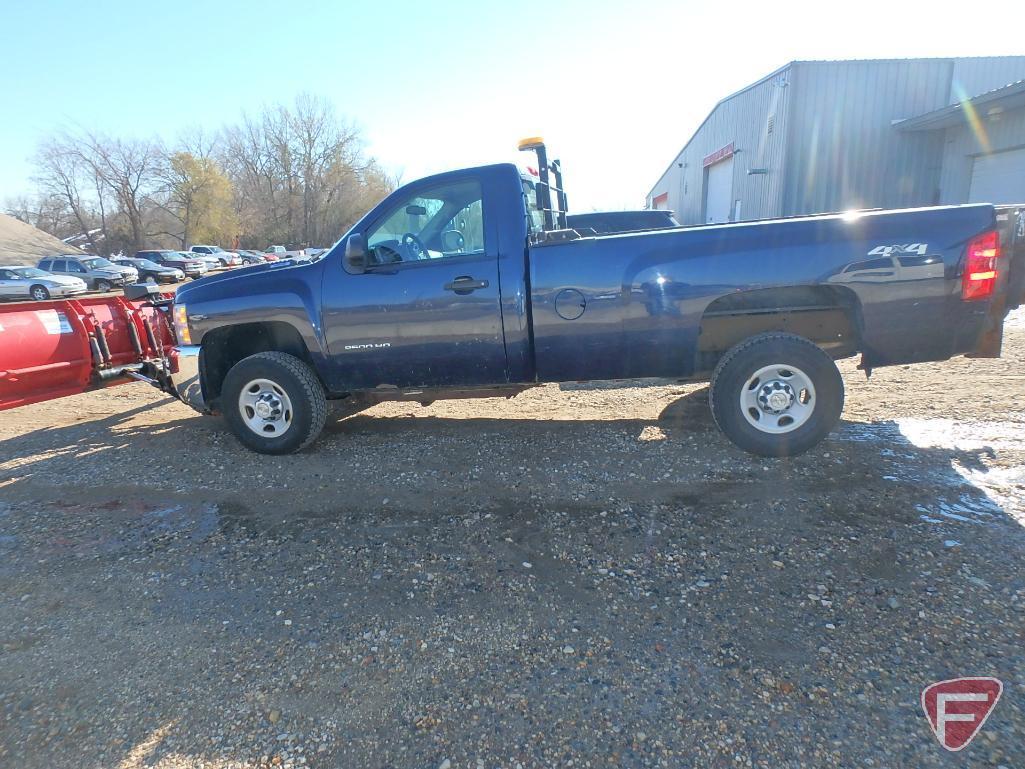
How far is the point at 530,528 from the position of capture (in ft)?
11.1

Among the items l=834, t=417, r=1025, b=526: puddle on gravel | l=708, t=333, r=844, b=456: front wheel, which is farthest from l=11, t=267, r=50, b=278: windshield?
l=834, t=417, r=1025, b=526: puddle on gravel

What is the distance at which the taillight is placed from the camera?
3.64m

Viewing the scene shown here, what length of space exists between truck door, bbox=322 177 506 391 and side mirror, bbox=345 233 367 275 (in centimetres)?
7

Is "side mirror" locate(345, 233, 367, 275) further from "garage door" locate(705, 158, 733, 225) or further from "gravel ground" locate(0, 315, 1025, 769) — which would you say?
"garage door" locate(705, 158, 733, 225)

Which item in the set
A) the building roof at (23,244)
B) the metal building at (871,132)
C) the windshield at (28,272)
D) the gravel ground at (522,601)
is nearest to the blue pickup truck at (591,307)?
the gravel ground at (522,601)

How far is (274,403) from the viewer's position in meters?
4.71

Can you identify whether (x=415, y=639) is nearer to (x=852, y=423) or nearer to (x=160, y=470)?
(x=160, y=470)

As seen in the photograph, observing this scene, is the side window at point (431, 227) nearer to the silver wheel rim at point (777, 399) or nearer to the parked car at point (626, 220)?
the silver wheel rim at point (777, 399)

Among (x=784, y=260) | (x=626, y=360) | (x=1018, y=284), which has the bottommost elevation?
(x=626, y=360)

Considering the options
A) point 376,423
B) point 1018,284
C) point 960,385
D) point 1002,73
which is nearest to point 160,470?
point 376,423

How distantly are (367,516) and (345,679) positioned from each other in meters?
1.43

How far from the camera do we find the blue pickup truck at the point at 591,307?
3787 mm

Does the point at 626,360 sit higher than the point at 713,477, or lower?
higher

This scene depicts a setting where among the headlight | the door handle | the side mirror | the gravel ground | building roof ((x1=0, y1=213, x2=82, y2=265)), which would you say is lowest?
the gravel ground
